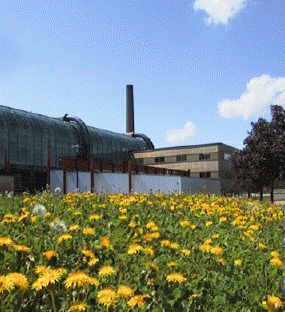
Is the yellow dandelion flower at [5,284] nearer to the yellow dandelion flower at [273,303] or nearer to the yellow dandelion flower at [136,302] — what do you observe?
the yellow dandelion flower at [136,302]

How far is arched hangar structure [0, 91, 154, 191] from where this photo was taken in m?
46.3

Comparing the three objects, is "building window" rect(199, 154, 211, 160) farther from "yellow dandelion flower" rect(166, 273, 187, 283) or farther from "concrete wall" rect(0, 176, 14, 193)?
"yellow dandelion flower" rect(166, 273, 187, 283)

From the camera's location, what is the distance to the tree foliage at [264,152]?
1379 inches

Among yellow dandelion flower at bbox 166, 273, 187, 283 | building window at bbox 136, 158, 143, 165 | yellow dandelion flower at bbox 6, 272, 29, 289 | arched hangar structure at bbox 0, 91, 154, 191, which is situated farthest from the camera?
building window at bbox 136, 158, 143, 165

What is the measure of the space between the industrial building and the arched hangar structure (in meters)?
9.29

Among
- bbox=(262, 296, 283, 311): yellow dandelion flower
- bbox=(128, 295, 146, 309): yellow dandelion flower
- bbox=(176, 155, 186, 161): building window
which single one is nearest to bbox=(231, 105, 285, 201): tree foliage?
bbox=(262, 296, 283, 311): yellow dandelion flower

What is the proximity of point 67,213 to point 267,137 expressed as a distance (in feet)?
103

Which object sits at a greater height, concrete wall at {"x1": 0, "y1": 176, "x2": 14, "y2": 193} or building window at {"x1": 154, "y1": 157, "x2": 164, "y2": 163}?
building window at {"x1": 154, "y1": 157, "x2": 164, "y2": 163}

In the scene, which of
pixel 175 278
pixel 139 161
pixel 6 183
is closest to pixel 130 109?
pixel 139 161

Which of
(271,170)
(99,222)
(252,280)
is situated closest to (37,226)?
(99,222)

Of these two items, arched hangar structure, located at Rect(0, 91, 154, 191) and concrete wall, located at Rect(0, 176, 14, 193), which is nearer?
concrete wall, located at Rect(0, 176, 14, 193)

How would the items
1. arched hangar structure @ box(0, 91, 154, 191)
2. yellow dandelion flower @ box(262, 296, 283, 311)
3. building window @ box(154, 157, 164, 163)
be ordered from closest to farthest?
yellow dandelion flower @ box(262, 296, 283, 311), arched hangar structure @ box(0, 91, 154, 191), building window @ box(154, 157, 164, 163)

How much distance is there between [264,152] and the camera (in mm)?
35281

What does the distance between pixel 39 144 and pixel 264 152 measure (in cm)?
2747
